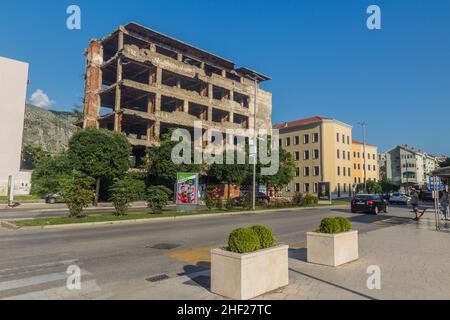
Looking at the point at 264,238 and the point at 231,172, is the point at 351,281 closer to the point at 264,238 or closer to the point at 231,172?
the point at 264,238

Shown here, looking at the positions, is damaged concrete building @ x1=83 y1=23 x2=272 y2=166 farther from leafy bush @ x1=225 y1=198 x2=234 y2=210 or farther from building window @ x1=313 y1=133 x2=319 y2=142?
leafy bush @ x1=225 y1=198 x2=234 y2=210

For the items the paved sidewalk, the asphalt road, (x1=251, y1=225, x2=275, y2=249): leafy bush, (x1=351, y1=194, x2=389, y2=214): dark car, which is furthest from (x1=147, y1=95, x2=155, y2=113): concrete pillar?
(x1=251, y1=225, x2=275, y2=249): leafy bush

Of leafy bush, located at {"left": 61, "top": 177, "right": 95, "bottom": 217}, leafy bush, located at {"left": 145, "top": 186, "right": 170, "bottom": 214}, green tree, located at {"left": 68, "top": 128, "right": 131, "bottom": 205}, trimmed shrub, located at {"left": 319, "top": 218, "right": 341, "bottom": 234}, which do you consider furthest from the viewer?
green tree, located at {"left": 68, "top": 128, "right": 131, "bottom": 205}

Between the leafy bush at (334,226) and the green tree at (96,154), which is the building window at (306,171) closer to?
the green tree at (96,154)

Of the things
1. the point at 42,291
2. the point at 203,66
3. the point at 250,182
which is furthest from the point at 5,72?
the point at 42,291

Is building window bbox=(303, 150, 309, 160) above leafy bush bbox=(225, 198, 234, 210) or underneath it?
above

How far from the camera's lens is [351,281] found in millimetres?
5828

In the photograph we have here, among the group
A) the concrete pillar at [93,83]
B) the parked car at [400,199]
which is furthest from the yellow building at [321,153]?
the concrete pillar at [93,83]

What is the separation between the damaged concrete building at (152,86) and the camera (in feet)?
138

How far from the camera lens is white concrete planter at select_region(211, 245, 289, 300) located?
187 inches

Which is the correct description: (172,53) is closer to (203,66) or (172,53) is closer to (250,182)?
(203,66)

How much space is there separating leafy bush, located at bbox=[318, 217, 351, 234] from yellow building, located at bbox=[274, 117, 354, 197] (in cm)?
5511

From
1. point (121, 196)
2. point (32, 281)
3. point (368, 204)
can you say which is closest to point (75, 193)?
point (121, 196)

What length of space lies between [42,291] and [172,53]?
50102 millimetres
